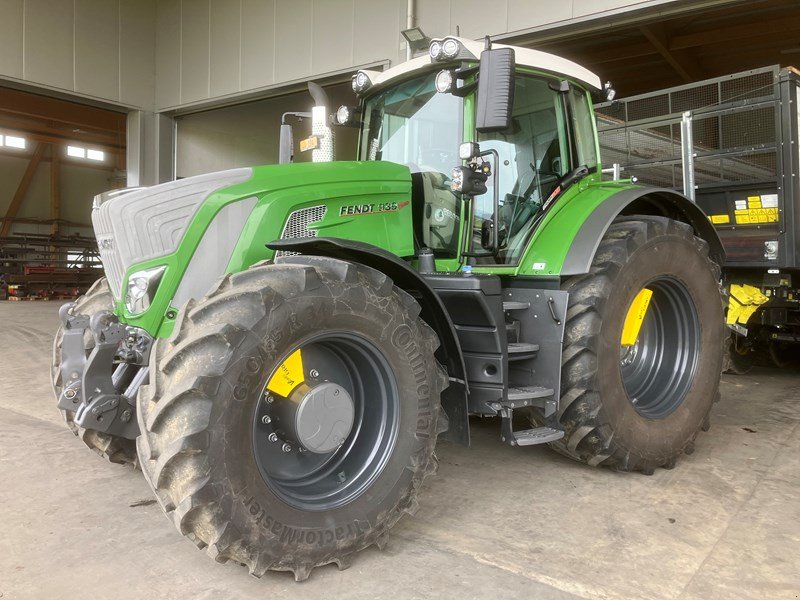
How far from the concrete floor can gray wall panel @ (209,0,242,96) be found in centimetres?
785

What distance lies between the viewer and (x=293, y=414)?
246cm

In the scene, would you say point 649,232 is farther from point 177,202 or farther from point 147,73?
point 147,73

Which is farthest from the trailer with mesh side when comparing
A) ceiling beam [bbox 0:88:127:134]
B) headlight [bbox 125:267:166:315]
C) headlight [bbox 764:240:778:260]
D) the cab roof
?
ceiling beam [bbox 0:88:127:134]

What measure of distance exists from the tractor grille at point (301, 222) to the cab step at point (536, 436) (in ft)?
4.36

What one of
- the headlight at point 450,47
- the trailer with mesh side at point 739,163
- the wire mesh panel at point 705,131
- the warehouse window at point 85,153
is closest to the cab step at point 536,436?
the headlight at point 450,47

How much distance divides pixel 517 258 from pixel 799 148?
309cm

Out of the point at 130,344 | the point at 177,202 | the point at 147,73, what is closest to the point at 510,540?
the point at 130,344

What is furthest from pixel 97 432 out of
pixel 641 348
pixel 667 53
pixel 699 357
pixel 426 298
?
pixel 667 53

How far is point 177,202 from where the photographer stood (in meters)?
2.65

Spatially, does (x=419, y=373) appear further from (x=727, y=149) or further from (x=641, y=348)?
(x=727, y=149)

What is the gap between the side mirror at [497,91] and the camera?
8.98 feet

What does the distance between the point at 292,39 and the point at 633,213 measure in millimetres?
7153

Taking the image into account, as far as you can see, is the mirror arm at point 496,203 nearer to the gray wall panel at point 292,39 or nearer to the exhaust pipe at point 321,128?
the exhaust pipe at point 321,128

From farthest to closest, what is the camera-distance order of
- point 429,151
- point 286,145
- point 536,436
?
point 286,145, point 429,151, point 536,436
